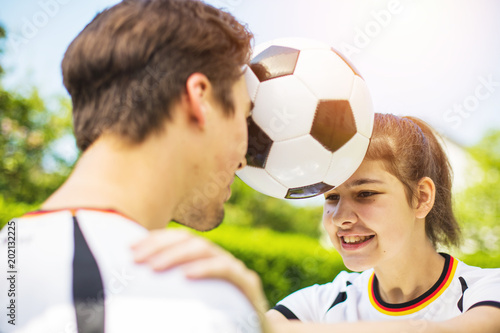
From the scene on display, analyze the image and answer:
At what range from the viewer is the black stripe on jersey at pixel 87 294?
1063 mm

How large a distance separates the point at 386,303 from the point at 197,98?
2032 mm

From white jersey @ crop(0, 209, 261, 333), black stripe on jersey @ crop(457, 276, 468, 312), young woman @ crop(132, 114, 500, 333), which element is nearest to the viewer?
white jersey @ crop(0, 209, 261, 333)

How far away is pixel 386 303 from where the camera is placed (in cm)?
281

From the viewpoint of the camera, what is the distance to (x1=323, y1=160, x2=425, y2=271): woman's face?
2.61m

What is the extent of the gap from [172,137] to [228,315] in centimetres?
64

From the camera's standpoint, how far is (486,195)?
2142cm

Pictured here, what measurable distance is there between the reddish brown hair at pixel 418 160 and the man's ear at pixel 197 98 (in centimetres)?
145

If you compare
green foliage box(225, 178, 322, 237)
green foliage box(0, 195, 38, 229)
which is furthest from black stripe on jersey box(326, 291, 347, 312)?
green foliage box(225, 178, 322, 237)

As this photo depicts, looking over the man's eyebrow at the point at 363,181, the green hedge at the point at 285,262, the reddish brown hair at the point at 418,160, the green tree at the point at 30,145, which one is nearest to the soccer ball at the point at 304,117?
the man's eyebrow at the point at 363,181

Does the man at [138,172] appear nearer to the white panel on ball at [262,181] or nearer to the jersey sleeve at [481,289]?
the white panel on ball at [262,181]

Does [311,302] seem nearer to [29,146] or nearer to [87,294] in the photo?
[87,294]

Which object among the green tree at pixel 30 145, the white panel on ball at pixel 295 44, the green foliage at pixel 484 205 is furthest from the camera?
the green foliage at pixel 484 205

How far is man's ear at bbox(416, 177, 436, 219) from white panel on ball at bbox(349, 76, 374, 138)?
0.69 m

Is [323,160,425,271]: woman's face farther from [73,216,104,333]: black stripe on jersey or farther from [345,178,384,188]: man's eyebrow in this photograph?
[73,216,104,333]: black stripe on jersey
